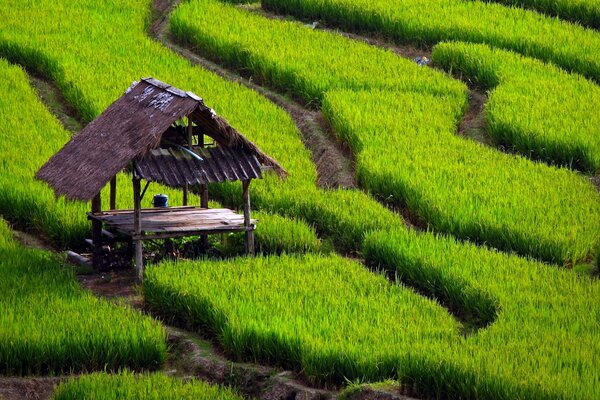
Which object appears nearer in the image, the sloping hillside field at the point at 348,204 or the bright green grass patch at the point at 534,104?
the sloping hillside field at the point at 348,204

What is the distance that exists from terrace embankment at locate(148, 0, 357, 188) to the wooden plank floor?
85.5 inches

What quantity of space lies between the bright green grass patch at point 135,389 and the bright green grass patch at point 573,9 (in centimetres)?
1164

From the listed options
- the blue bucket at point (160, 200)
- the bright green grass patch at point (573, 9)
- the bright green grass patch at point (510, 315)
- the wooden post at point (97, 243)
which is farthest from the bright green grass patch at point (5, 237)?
the bright green grass patch at point (573, 9)

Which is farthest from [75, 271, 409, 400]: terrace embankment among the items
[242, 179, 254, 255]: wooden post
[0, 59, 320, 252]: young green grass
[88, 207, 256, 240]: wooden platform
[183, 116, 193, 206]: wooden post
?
[0, 59, 320, 252]: young green grass

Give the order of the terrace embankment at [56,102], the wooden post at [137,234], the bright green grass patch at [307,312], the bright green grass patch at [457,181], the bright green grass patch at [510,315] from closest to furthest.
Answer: the bright green grass patch at [510,315]
the bright green grass patch at [307,312]
the wooden post at [137,234]
the bright green grass patch at [457,181]
the terrace embankment at [56,102]

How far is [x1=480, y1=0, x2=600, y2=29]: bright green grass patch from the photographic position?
18.6m

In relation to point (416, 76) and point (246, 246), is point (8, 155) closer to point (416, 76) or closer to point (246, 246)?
point (246, 246)

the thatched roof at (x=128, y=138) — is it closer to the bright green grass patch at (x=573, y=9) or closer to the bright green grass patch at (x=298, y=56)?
the bright green grass patch at (x=298, y=56)

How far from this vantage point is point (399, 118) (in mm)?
14867

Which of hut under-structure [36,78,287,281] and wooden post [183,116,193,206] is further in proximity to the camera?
wooden post [183,116,193,206]

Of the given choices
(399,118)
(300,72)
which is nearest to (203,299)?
(399,118)

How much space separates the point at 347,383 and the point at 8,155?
5.93 m

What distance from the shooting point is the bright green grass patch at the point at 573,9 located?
18.6 m

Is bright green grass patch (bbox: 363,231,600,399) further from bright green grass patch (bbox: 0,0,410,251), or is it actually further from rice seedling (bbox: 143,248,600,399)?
bright green grass patch (bbox: 0,0,410,251)
